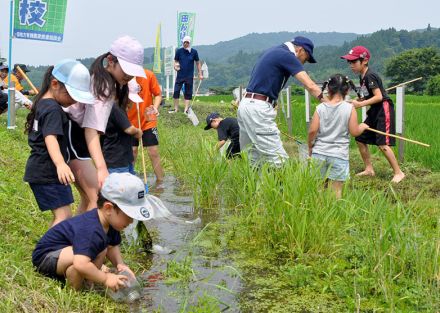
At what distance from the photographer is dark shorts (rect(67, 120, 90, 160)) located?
3.32 meters

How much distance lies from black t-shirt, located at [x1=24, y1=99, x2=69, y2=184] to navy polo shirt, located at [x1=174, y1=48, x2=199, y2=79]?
9094 millimetres

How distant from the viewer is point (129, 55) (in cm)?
339

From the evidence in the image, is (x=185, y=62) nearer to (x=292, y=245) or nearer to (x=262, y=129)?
(x=262, y=129)

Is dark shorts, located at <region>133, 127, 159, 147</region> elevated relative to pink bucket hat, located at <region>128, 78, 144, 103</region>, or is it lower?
lower

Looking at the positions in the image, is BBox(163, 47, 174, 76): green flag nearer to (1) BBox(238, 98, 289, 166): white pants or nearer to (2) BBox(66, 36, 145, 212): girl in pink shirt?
(1) BBox(238, 98, 289, 166): white pants

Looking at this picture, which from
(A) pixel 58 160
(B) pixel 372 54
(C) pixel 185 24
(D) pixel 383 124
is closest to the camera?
(A) pixel 58 160

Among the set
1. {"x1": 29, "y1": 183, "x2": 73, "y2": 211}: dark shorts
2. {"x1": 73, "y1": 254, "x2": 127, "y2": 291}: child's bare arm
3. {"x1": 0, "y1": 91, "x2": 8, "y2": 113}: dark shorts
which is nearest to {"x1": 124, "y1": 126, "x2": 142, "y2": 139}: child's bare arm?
{"x1": 29, "y1": 183, "x2": 73, "y2": 211}: dark shorts

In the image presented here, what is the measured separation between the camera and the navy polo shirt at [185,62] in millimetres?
12109

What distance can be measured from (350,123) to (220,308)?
2.49m

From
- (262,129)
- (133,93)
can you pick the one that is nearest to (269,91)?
(262,129)

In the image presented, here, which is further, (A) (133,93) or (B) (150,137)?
(B) (150,137)

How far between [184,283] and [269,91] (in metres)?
1.98

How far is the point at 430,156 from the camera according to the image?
6711 millimetres

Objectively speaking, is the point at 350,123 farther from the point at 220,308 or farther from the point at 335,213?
the point at 220,308
